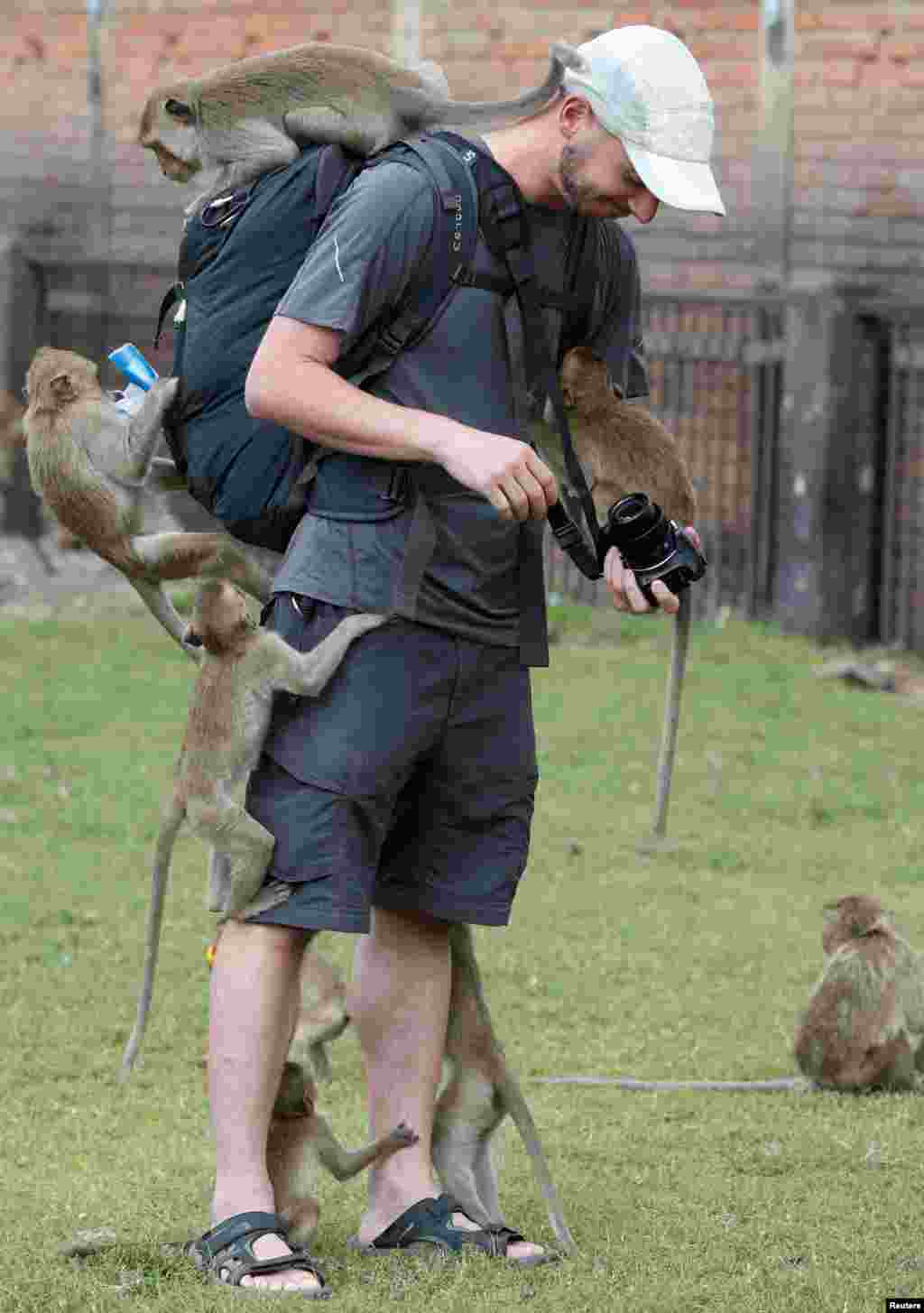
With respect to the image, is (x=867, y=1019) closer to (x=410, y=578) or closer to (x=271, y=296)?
(x=410, y=578)

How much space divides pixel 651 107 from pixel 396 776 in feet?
3.94

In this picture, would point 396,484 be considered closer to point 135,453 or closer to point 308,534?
point 308,534

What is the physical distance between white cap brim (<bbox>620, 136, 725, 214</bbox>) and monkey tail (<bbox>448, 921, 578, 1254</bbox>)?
1380 mm

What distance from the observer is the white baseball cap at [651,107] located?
391cm

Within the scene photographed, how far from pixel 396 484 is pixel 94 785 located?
17.6 feet

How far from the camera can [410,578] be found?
13.2 feet

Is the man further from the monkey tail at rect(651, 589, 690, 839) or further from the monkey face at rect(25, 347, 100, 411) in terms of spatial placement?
the monkey face at rect(25, 347, 100, 411)

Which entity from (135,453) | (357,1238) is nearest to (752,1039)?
(357,1238)

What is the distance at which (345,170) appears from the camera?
413 centimetres

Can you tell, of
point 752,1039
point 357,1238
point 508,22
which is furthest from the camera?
point 508,22

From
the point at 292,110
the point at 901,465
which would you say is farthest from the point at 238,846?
the point at 901,465

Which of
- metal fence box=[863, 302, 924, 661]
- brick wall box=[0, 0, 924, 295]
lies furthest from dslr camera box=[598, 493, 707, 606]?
brick wall box=[0, 0, 924, 295]

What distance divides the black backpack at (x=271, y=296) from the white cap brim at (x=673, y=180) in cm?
25

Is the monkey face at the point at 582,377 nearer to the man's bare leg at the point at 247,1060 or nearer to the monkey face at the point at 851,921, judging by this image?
the man's bare leg at the point at 247,1060
